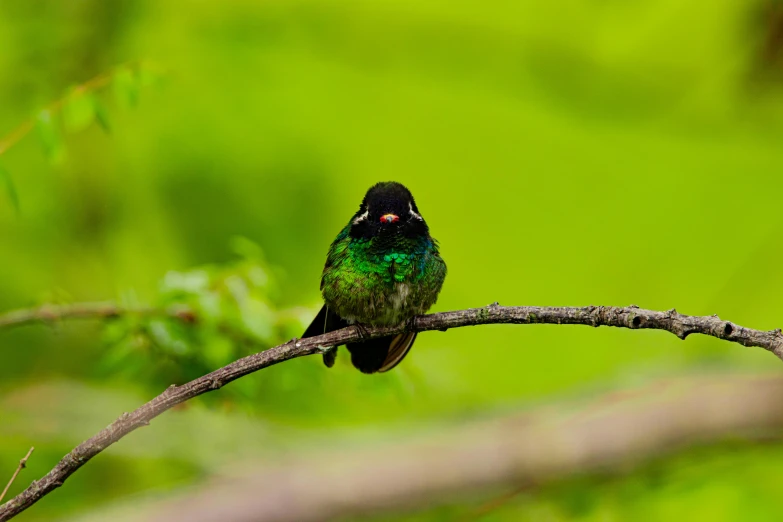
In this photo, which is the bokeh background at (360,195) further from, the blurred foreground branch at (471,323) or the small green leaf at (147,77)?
the blurred foreground branch at (471,323)

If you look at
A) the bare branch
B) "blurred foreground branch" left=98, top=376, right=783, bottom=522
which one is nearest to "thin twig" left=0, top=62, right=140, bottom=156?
the bare branch

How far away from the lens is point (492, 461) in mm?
5488

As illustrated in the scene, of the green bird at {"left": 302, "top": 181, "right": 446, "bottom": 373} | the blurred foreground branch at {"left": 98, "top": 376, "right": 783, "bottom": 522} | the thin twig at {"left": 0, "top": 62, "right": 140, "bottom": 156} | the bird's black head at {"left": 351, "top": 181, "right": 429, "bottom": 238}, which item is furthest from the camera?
the blurred foreground branch at {"left": 98, "top": 376, "right": 783, "bottom": 522}

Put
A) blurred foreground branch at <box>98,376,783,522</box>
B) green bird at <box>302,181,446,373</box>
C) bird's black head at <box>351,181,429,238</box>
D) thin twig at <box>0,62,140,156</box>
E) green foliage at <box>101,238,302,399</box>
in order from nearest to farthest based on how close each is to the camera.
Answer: thin twig at <box>0,62,140,156</box> → green bird at <box>302,181,446,373</box> → bird's black head at <box>351,181,429,238</box> → green foliage at <box>101,238,302,399</box> → blurred foreground branch at <box>98,376,783,522</box>

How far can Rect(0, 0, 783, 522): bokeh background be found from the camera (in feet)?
16.3

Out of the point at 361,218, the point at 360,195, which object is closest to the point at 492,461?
the point at 361,218

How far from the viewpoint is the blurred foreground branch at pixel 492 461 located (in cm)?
493

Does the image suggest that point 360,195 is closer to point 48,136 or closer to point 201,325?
point 201,325

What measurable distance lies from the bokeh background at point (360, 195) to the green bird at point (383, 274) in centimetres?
57

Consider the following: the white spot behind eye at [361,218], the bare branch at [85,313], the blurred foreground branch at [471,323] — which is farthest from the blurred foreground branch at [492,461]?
the blurred foreground branch at [471,323]

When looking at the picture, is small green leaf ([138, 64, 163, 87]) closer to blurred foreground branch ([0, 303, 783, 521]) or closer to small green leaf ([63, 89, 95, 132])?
small green leaf ([63, 89, 95, 132])

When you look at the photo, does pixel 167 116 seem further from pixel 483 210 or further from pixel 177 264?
pixel 483 210

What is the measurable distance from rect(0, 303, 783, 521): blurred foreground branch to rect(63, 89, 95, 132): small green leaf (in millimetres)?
1773

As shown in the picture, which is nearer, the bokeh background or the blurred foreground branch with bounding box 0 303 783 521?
the blurred foreground branch with bounding box 0 303 783 521
